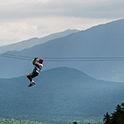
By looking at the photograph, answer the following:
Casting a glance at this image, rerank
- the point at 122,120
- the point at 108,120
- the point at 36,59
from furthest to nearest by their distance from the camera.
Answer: the point at 108,120 < the point at 122,120 < the point at 36,59

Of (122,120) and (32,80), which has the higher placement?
(122,120)

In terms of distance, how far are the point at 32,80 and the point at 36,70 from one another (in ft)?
2.81

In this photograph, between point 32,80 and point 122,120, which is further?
point 122,120

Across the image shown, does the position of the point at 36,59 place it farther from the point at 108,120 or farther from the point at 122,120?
the point at 108,120

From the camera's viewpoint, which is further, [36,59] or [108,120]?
[108,120]

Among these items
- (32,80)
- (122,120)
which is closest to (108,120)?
(122,120)

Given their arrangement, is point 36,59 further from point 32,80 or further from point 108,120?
point 108,120

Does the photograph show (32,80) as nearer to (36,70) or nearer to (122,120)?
(36,70)

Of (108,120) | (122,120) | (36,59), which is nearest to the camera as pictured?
(36,59)

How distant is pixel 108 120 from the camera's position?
2621 inches

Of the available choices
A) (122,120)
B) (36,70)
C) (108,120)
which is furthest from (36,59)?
(108,120)

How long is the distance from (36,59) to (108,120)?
4011 centimetres

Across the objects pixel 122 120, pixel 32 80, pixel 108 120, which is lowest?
pixel 32 80

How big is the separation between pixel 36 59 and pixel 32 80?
163cm
